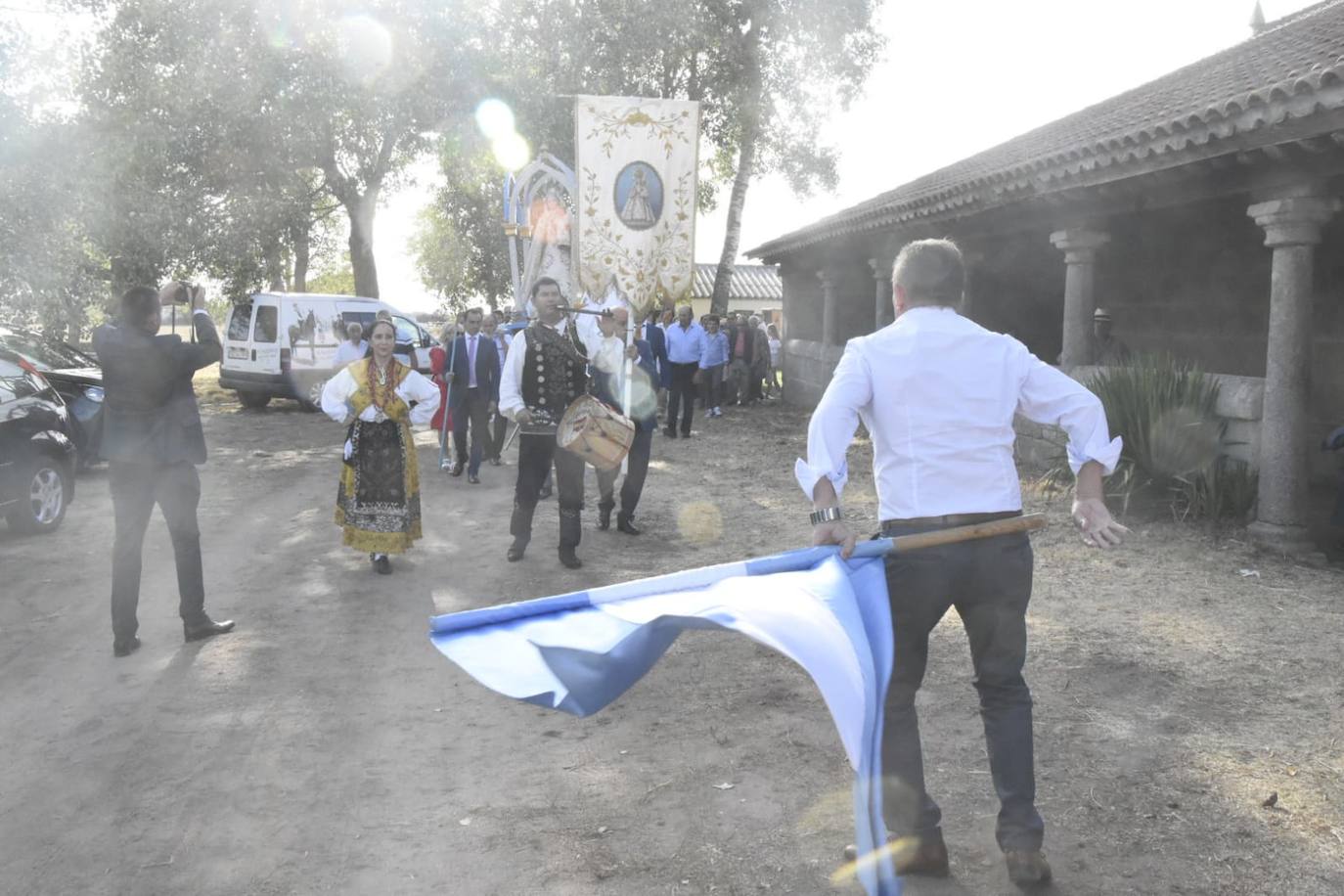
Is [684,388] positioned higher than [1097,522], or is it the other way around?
[1097,522]

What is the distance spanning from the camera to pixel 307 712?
4.88 metres

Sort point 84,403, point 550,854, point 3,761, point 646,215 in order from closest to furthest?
point 550,854 → point 3,761 → point 646,215 → point 84,403

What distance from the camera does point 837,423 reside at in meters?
3.18

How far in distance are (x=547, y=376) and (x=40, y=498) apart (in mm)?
4482

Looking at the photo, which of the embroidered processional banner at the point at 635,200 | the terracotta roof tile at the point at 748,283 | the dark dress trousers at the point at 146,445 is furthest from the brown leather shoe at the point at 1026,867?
the terracotta roof tile at the point at 748,283

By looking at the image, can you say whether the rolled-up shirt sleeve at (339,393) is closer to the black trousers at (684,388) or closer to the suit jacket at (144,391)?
the suit jacket at (144,391)

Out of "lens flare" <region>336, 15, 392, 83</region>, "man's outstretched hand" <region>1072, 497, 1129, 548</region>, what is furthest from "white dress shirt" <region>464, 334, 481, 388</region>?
"lens flare" <region>336, 15, 392, 83</region>

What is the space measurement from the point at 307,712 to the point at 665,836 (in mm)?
1975

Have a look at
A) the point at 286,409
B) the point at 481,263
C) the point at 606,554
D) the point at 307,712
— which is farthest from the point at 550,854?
the point at 481,263

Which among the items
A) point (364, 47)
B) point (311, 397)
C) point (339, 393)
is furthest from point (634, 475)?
point (364, 47)

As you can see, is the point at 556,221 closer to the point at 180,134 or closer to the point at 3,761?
the point at 3,761

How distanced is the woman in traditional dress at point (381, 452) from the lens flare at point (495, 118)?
15098 mm

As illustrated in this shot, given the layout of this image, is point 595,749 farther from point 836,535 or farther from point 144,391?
point 144,391

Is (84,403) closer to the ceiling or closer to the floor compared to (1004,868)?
closer to the ceiling
